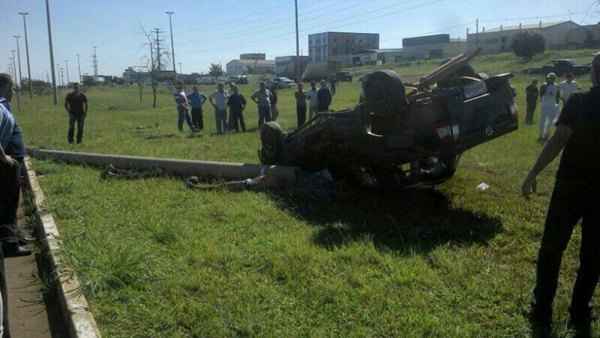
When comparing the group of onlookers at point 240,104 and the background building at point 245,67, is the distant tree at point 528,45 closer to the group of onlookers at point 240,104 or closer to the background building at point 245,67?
the group of onlookers at point 240,104

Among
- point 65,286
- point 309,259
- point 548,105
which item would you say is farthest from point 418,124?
point 548,105

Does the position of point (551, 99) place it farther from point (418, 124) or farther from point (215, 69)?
point (215, 69)

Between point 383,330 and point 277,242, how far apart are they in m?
1.77

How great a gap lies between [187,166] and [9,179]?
3.31 m

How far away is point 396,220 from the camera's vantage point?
5.54m

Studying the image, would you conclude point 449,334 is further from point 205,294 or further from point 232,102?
point 232,102

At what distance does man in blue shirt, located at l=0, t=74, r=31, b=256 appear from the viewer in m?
4.97

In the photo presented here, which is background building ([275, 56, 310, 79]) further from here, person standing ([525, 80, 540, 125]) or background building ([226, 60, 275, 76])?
person standing ([525, 80, 540, 125])

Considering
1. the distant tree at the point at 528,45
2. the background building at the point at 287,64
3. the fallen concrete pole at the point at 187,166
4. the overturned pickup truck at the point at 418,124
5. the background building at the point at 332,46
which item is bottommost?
the fallen concrete pole at the point at 187,166

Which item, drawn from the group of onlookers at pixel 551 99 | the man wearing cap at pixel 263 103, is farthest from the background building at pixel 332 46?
the group of onlookers at pixel 551 99

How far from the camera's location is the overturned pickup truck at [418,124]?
18.0ft

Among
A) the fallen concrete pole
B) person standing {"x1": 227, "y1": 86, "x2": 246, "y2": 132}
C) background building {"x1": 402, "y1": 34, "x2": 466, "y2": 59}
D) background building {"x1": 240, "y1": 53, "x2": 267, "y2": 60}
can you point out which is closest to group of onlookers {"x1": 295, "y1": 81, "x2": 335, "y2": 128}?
person standing {"x1": 227, "y1": 86, "x2": 246, "y2": 132}

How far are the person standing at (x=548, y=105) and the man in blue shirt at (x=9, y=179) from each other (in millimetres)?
9846

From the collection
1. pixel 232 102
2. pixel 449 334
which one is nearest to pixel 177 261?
pixel 449 334
